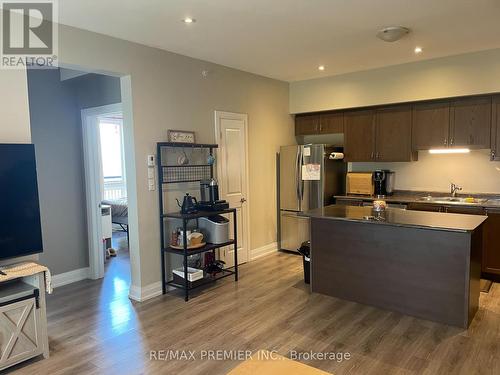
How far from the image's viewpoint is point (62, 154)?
14.7 feet

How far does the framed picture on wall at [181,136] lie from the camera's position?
4125 millimetres

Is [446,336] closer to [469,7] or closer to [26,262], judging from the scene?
[469,7]

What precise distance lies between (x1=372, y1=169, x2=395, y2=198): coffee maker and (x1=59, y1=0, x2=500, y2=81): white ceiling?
160cm

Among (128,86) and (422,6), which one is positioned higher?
(422,6)

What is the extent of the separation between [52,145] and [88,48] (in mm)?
1557

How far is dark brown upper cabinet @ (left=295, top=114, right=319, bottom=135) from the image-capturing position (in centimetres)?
587

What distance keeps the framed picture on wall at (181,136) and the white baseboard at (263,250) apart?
2005mm

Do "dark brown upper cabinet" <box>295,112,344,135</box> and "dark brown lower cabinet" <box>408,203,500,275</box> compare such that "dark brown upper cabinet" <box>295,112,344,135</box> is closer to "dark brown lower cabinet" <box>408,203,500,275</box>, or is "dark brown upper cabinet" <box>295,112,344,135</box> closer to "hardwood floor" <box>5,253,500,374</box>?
"dark brown lower cabinet" <box>408,203,500,275</box>

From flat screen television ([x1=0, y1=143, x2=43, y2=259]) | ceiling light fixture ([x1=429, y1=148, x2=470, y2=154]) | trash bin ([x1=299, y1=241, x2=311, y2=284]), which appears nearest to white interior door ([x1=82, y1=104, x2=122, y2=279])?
flat screen television ([x1=0, y1=143, x2=43, y2=259])

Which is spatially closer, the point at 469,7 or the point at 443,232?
the point at 469,7

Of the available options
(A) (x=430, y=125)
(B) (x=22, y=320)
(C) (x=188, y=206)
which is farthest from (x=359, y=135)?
(B) (x=22, y=320)

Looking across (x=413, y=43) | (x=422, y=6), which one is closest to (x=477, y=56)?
(x=413, y=43)

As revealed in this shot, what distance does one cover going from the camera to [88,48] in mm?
3383

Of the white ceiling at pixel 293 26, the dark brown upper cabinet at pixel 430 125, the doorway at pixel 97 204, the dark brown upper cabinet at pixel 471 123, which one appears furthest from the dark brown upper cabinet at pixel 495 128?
the doorway at pixel 97 204
